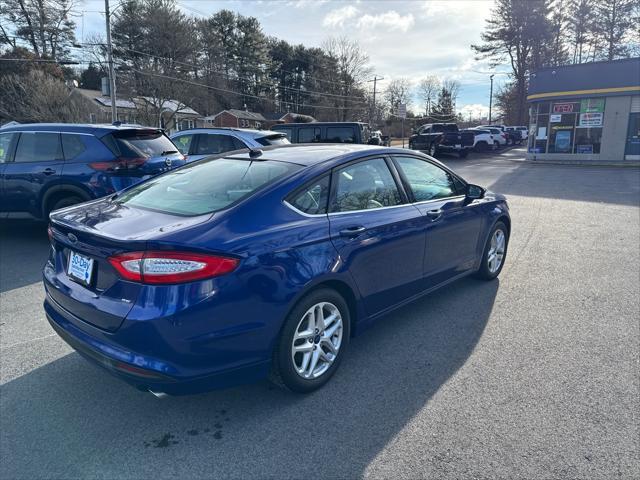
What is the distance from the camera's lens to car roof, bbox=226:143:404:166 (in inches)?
134

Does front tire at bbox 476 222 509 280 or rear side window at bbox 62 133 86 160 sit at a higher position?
rear side window at bbox 62 133 86 160

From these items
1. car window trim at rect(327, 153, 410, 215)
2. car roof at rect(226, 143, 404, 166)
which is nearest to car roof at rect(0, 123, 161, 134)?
car roof at rect(226, 143, 404, 166)

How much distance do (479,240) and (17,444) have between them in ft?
13.9

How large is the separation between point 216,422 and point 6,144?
6487mm

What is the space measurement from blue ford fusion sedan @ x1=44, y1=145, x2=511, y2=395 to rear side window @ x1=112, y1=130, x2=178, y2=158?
337 cm

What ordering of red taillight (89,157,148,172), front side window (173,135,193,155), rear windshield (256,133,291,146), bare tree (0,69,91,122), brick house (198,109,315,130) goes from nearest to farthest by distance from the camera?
red taillight (89,157,148,172) < rear windshield (256,133,291,146) < front side window (173,135,193,155) < bare tree (0,69,91,122) < brick house (198,109,315,130)

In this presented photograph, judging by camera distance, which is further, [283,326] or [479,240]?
[479,240]

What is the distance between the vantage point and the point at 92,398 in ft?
9.87

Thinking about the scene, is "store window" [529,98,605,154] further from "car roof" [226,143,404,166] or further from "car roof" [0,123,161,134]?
"car roof" [226,143,404,166]

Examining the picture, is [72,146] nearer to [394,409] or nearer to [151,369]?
[151,369]

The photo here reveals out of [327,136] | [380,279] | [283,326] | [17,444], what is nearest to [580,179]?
[327,136]

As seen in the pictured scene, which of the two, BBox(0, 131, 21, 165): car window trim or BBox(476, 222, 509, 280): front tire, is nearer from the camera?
BBox(476, 222, 509, 280): front tire

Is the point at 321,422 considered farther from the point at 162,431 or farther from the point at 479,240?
the point at 479,240

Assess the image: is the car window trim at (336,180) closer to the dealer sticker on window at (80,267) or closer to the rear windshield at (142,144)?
the dealer sticker on window at (80,267)
